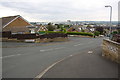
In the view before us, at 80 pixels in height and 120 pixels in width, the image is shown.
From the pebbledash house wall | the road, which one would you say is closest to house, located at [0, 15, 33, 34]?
the pebbledash house wall

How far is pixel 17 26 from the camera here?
143ft

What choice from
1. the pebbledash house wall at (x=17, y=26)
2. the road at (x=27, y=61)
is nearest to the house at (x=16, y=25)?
the pebbledash house wall at (x=17, y=26)

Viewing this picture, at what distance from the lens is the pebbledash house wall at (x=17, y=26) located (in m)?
41.9

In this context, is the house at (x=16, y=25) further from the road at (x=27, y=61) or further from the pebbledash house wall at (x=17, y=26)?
the road at (x=27, y=61)

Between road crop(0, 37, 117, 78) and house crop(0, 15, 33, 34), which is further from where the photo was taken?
house crop(0, 15, 33, 34)

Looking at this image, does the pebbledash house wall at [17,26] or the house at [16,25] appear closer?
the house at [16,25]

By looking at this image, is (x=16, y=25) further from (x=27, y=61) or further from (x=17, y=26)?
(x=27, y=61)

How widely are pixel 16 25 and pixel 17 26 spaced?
0.36 meters

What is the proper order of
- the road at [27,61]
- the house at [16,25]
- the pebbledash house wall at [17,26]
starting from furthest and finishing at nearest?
the pebbledash house wall at [17,26]
the house at [16,25]
the road at [27,61]

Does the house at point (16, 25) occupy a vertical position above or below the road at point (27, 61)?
above

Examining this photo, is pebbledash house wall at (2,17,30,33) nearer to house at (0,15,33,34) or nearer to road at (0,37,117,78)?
house at (0,15,33,34)

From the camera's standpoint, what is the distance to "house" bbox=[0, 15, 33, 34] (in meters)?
41.7

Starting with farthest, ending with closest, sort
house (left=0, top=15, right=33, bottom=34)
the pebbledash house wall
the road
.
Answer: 1. the pebbledash house wall
2. house (left=0, top=15, right=33, bottom=34)
3. the road

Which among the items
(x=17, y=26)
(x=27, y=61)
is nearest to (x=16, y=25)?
(x=17, y=26)
